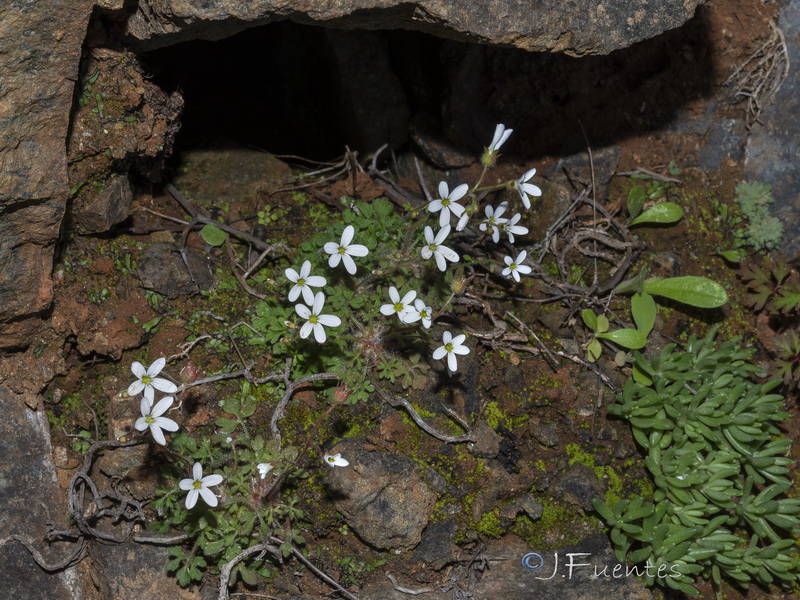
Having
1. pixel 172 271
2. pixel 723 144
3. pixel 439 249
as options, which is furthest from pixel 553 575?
pixel 723 144

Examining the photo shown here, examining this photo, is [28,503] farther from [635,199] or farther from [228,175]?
[635,199]

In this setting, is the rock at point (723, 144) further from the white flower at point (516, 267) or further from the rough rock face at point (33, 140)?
the rough rock face at point (33, 140)

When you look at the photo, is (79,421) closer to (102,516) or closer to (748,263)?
(102,516)

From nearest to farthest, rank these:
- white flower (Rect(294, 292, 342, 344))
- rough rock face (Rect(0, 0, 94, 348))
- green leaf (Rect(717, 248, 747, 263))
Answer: rough rock face (Rect(0, 0, 94, 348)), white flower (Rect(294, 292, 342, 344)), green leaf (Rect(717, 248, 747, 263))

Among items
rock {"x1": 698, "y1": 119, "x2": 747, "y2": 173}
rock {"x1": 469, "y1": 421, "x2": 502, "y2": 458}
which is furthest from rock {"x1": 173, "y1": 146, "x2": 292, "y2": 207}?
rock {"x1": 698, "y1": 119, "x2": 747, "y2": 173}

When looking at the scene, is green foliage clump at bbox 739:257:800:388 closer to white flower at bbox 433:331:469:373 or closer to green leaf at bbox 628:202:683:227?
green leaf at bbox 628:202:683:227

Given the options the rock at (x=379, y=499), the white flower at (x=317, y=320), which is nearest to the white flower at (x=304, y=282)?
the white flower at (x=317, y=320)
